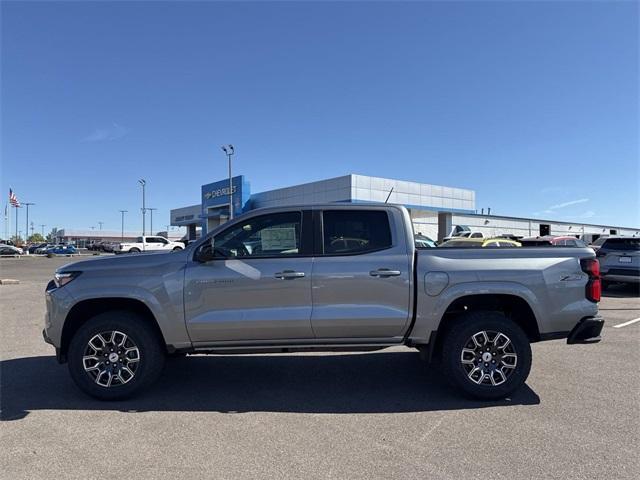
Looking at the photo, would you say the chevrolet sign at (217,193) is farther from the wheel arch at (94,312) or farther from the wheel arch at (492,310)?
the wheel arch at (492,310)

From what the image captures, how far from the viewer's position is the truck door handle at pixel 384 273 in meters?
4.73

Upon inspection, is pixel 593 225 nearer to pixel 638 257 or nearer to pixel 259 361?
pixel 638 257

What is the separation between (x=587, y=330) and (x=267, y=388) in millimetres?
3413

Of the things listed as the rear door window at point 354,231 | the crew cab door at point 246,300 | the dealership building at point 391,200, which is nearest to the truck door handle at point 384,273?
the rear door window at point 354,231

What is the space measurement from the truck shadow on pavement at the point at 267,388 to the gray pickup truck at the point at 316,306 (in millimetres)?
291

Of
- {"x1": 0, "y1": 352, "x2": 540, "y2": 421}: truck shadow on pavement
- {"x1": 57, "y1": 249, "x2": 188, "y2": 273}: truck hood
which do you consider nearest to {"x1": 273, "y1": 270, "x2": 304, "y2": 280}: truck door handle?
{"x1": 57, "y1": 249, "x2": 188, "y2": 273}: truck hood

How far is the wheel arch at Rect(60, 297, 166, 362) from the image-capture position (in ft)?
15.8

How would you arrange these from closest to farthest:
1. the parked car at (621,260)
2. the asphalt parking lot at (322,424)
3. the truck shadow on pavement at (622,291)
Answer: the asphalt parking lot at (322,424)
the parked car at (621,260)
the truck shadow on pavement at (622,291)

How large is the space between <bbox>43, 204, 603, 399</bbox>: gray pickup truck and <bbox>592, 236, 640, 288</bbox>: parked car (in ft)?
32.9

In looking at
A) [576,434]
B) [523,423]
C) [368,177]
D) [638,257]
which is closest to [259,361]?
[523,423]


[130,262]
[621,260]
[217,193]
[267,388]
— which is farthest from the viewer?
[217,193]

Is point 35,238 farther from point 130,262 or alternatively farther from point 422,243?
point 422,243

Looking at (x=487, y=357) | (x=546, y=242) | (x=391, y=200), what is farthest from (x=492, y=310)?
(x=391, y=200)

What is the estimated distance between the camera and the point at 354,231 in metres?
5.00
